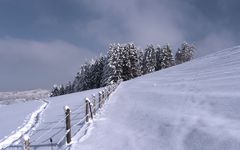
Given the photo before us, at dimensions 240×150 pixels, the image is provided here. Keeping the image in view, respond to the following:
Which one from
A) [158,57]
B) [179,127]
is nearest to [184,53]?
[158,57]

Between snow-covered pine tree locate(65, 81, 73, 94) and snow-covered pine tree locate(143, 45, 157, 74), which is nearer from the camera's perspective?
snow-covered pine tree locate(143, 45, 157, 74)

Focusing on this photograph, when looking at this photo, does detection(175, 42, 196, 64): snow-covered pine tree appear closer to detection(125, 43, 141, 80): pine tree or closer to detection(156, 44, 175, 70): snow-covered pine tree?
detection(156, 44, 175, 70): snow-covered pine tree

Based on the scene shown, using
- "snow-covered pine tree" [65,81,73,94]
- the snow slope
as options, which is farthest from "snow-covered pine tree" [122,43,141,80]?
the snow slope

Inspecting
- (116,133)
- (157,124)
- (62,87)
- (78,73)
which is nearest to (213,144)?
(157,124)

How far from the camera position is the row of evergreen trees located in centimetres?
6906

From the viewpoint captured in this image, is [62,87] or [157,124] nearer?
[157,124]

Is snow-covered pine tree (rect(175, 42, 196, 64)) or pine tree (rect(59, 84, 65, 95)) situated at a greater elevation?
snow-covered pine tree (rect(175, 42, 196, 64))

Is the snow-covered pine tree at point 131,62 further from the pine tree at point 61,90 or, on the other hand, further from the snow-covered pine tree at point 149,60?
the pine tree at point 61,90

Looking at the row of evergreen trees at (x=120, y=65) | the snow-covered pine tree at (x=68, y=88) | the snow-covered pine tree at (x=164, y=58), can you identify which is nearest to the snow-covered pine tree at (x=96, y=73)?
the row of evergreen trees at (x=120, y=65)

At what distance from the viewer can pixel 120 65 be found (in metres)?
69.5

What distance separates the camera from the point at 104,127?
48.3ft

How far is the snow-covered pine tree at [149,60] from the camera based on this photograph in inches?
3265

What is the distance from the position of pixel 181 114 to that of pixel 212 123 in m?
2.47

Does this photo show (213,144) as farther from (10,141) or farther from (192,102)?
(10,141)
